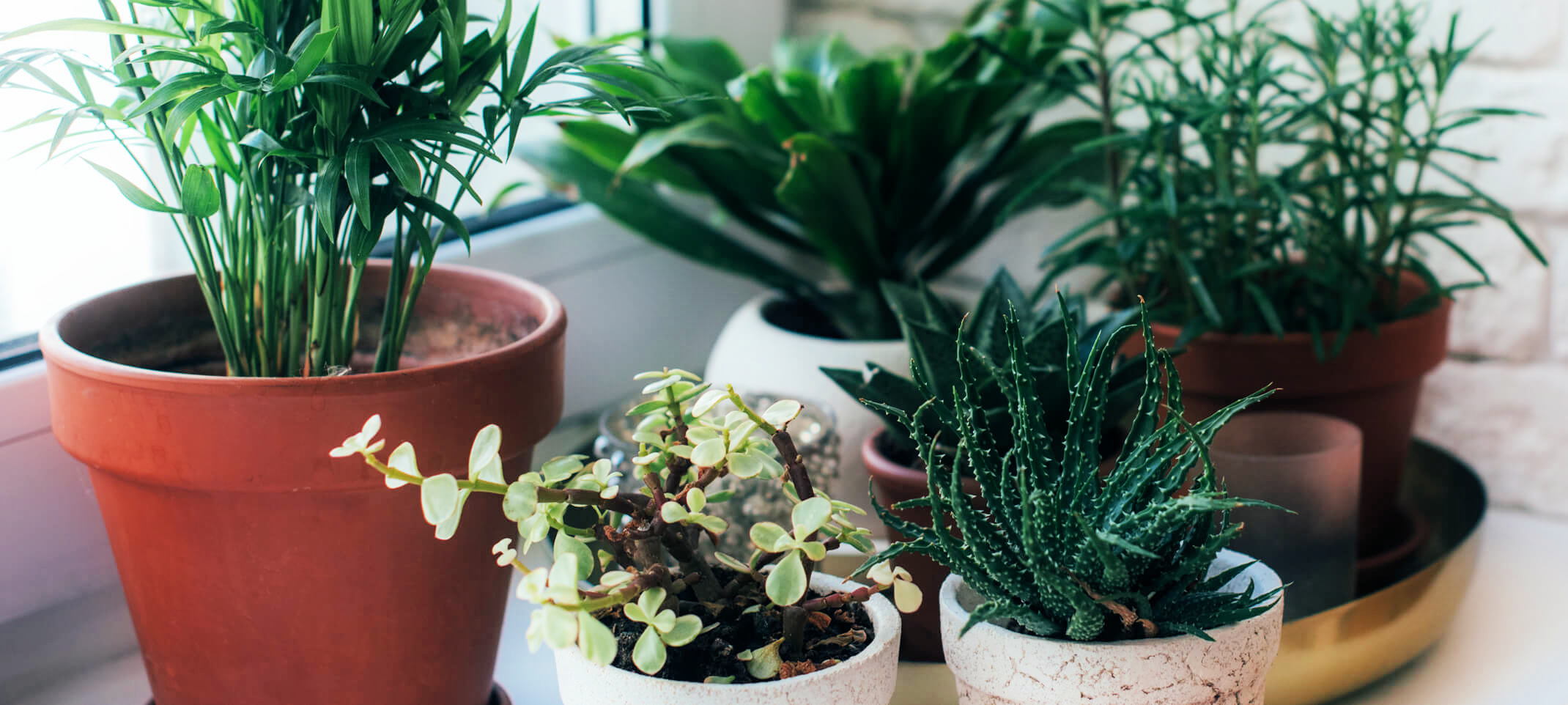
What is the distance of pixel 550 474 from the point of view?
0.44 m

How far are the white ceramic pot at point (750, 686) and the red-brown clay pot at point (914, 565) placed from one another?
16 centimetres

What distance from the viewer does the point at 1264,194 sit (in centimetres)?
76

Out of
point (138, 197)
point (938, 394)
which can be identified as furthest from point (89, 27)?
point (938, 394)

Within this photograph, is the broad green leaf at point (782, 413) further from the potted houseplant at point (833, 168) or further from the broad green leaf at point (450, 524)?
the potted houseplant at point (833, 168)

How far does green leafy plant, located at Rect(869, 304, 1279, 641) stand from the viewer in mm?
396

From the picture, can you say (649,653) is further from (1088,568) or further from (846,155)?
(846,155)

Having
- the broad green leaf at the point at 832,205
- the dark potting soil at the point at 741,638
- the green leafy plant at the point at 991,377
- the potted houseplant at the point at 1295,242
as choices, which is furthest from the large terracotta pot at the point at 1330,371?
the dark potting soil at the point at 741,638

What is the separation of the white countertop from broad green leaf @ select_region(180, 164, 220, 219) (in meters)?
0.29

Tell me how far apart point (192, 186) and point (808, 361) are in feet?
1.43

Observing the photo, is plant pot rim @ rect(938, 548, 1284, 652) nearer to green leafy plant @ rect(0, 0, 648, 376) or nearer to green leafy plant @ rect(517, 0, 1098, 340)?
green leafy plant @ rect(0, 0, 648, 376)

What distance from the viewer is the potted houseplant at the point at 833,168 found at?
78cm

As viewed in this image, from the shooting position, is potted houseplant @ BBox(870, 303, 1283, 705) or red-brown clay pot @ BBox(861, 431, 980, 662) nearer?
potted houseplant @ BBox(870, 303, 1283, 705)

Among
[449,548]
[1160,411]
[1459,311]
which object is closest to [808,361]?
[1160,411]

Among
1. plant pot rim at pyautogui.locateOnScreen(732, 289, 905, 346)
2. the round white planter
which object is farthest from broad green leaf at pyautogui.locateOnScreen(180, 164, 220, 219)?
plant pot rim at pyautogui.locateOnScreen(732, 289, 905, 346)
